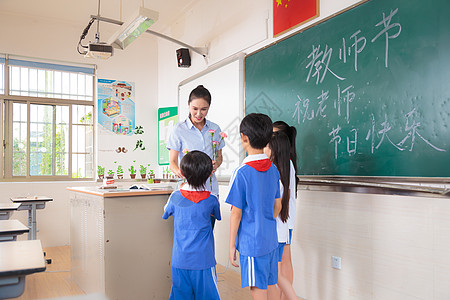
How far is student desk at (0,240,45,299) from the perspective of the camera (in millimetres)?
1146

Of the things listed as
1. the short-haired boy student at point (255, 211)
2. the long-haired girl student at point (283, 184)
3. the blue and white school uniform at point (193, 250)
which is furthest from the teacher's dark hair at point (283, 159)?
the blue and white school uniform at point (193, 250)

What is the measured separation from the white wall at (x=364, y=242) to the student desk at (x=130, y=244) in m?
1.12

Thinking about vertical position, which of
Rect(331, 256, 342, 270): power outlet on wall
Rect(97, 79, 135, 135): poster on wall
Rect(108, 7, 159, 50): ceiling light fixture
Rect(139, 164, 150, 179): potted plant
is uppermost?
Rect(108, 7, 159, 50): ceiling light fixture

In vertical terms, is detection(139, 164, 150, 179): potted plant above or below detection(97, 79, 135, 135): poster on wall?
below

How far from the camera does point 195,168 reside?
6.55 ft

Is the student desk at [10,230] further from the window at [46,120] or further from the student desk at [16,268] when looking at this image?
the window at [46,120]

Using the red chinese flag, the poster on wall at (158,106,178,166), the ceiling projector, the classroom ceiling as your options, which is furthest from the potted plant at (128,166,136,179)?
the red chinese flag

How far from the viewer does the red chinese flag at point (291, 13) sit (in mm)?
2916

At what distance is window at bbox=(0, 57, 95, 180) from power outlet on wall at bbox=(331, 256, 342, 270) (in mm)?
4362

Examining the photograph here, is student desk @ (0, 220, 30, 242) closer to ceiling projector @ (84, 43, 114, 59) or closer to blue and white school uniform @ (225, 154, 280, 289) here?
blue and white school uniform @ (225, 154, 280, 289)

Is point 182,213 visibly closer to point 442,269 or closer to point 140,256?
point 140,256

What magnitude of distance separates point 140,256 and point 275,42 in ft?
7.21

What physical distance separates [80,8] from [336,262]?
4.76m

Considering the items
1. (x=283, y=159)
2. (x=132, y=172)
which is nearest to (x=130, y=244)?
(x=283, y=159)
